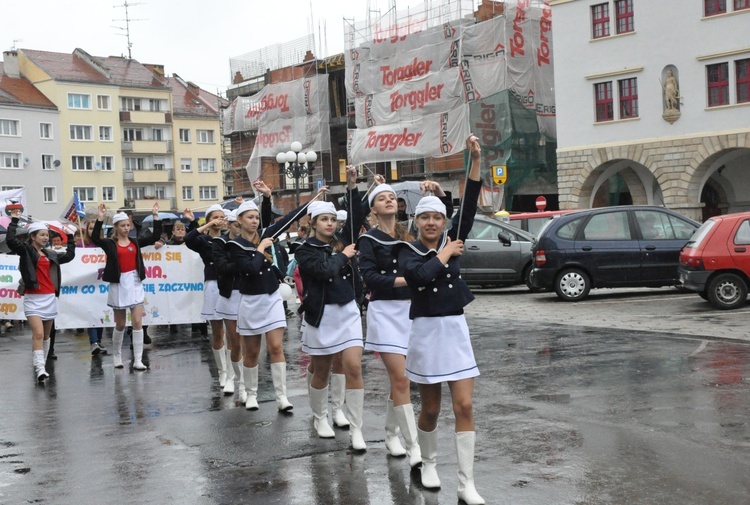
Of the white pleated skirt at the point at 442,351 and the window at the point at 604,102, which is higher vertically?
the window at the point at 604,102

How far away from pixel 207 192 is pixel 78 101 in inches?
585

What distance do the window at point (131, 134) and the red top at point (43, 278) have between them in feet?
267

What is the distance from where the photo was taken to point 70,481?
6949 millimetres

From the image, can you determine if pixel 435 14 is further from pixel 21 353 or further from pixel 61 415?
pixel 61 415

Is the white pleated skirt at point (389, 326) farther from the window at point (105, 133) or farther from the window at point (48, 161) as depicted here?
the window at point (105, 133)

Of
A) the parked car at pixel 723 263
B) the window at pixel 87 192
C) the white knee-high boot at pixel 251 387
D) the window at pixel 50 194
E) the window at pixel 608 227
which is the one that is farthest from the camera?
the window at pixel 87 192

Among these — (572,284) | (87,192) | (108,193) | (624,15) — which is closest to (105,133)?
(108,193)

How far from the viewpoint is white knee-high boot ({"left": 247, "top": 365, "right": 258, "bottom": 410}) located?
9.52 metres

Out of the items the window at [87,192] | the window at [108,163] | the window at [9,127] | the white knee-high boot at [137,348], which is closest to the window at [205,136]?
the window at [108,163]

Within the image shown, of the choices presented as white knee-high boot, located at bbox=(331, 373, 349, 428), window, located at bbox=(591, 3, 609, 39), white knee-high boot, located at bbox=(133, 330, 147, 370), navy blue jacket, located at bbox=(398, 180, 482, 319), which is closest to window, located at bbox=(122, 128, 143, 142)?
window, located at bbox=(591, 3, 609, 39)

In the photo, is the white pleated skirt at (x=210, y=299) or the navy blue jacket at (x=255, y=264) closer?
the navy blue jacket at (x=255, y=264)

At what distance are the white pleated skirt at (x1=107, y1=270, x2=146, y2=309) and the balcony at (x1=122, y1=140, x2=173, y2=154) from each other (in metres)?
80.5

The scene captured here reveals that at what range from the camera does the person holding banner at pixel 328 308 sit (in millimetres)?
7746

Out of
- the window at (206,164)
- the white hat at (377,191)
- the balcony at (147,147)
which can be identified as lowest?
the white hat at (377,191)
